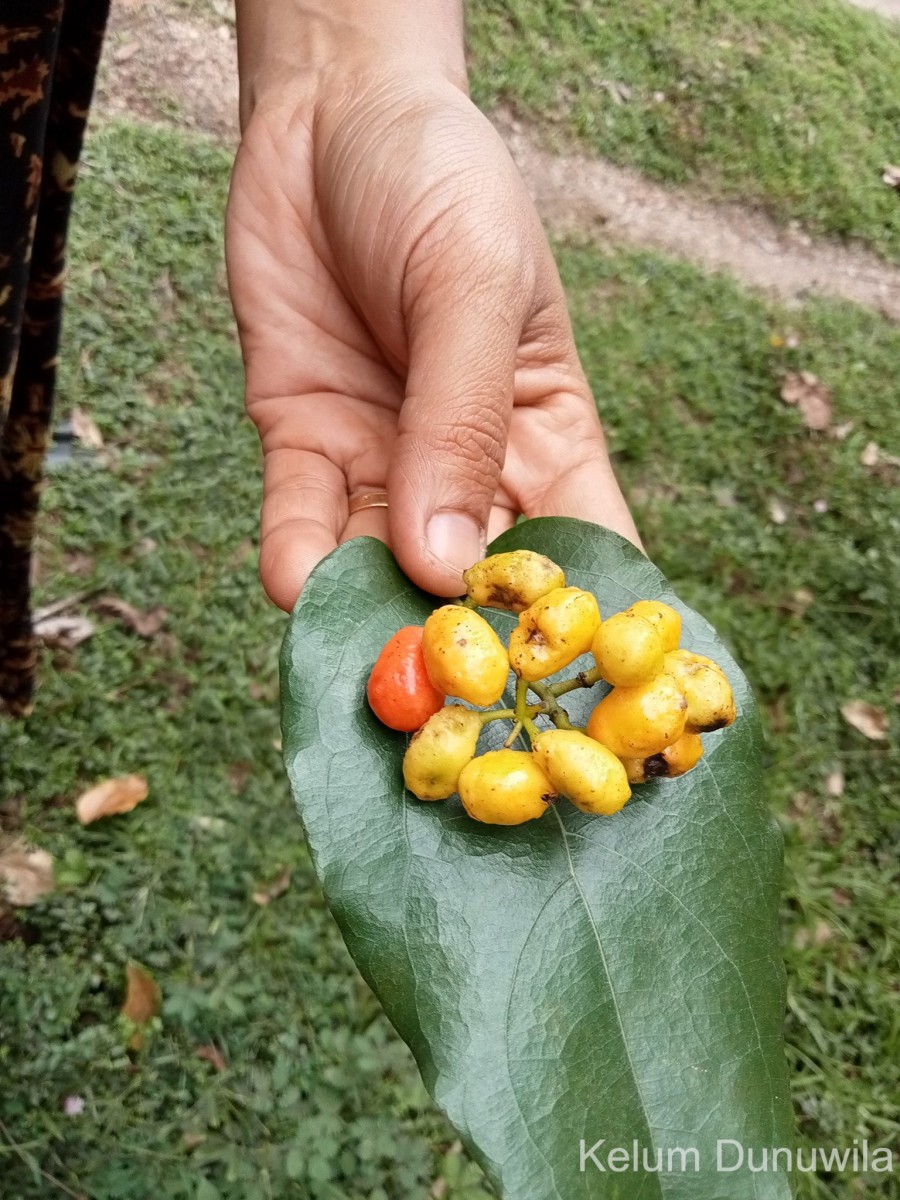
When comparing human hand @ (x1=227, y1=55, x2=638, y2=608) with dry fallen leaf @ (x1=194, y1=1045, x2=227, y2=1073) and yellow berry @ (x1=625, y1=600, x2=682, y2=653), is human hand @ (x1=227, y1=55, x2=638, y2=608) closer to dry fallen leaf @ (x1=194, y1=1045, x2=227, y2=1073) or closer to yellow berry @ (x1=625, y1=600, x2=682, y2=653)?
yellow berry @ (x1=625, y1=600, x2=682, y2=653)

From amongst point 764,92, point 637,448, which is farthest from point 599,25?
point 637,448

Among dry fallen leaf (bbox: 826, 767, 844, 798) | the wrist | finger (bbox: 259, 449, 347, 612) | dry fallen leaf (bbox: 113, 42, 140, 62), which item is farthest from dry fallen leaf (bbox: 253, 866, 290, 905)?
dry fallen leaf (bbox: 113, 42, 140, 62)

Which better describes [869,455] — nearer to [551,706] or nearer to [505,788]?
[551,706]

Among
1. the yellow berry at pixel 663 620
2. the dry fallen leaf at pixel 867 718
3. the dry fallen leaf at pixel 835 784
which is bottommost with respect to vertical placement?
the dry fallen leaf at pixel 835 784

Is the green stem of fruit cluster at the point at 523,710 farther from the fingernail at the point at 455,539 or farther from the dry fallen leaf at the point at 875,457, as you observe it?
the dry fallen leaf at the point at 875,457

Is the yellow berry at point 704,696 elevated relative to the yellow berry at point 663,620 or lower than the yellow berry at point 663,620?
lower

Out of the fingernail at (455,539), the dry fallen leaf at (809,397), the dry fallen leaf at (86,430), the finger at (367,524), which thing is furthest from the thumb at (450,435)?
the dry fallen leaf at (809,397)

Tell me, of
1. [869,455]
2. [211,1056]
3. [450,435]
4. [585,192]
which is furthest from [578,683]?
[585,192]
